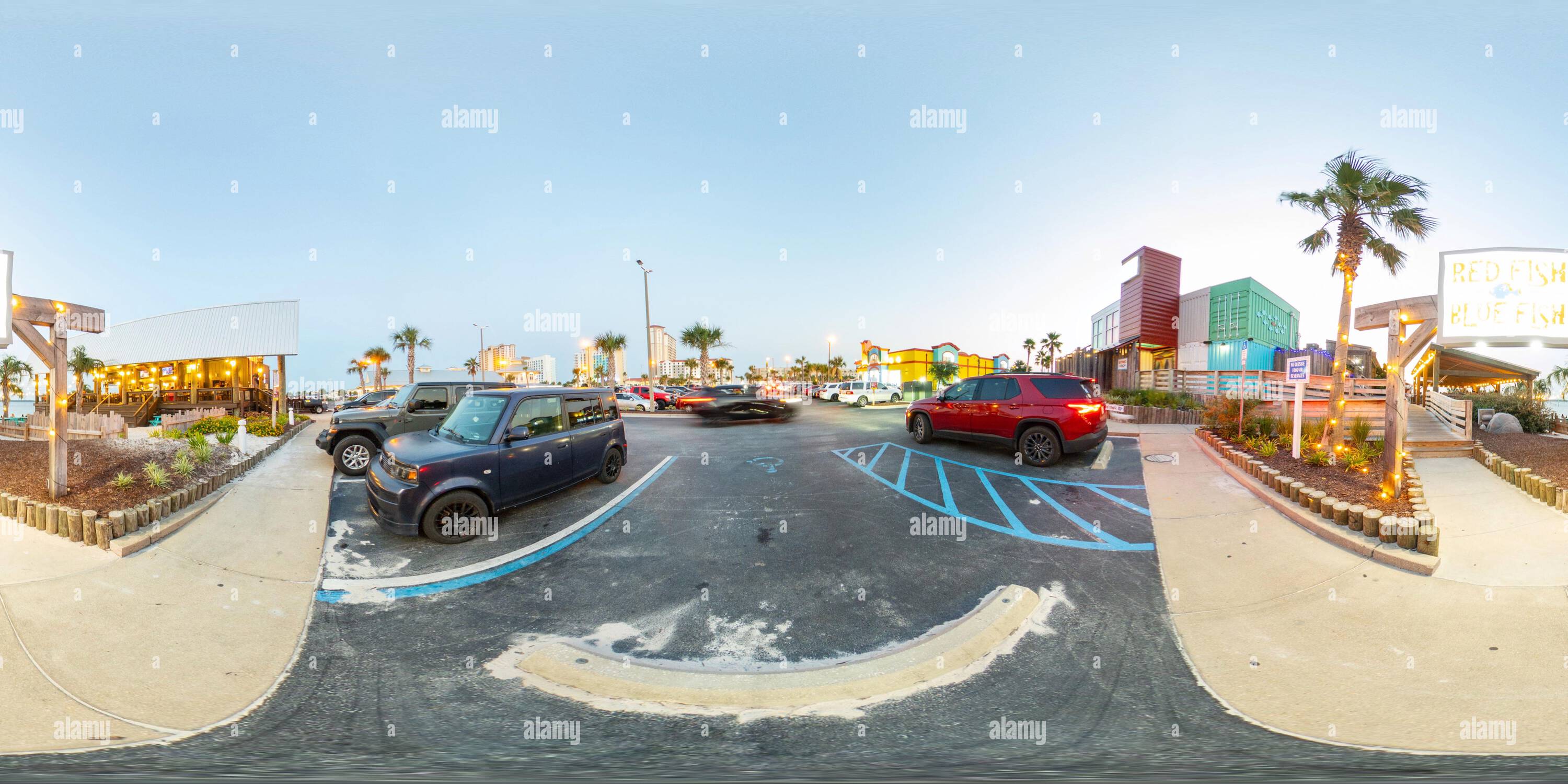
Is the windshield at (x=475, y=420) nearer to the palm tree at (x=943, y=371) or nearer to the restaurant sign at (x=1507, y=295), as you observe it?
the restaurant sign at (x=1507, y=295)

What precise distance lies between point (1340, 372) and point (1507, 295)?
340 cm

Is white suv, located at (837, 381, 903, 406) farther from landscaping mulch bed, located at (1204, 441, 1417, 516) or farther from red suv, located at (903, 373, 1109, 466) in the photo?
landscaping mulch bed, located at (1204, 441, 1417, 516)

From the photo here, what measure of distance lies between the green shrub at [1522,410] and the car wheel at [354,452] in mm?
21686

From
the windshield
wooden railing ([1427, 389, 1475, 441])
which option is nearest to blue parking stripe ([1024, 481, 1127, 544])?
the windshield

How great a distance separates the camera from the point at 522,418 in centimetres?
664

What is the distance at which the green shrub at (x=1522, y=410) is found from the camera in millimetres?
13539

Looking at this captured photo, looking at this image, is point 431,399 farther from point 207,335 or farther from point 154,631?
point 207,335

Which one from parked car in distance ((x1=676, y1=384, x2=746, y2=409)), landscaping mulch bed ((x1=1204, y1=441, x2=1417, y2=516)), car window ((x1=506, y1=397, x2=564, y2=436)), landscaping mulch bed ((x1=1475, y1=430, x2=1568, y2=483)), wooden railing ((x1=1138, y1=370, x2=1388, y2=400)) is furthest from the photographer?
parked car in distance ((x1=676, y1=384, x2=746, y2=409))

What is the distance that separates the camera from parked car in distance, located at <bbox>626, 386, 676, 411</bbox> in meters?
27.0

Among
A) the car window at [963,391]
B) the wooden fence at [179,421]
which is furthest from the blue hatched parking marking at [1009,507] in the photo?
the wooden fence at [179,421]

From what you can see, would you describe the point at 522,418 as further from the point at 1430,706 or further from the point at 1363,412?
the point at 1363,412

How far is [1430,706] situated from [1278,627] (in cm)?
94

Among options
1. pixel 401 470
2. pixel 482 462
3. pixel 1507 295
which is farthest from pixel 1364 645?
pixel 401 470

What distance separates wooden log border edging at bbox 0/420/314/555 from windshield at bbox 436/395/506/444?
2717mm
